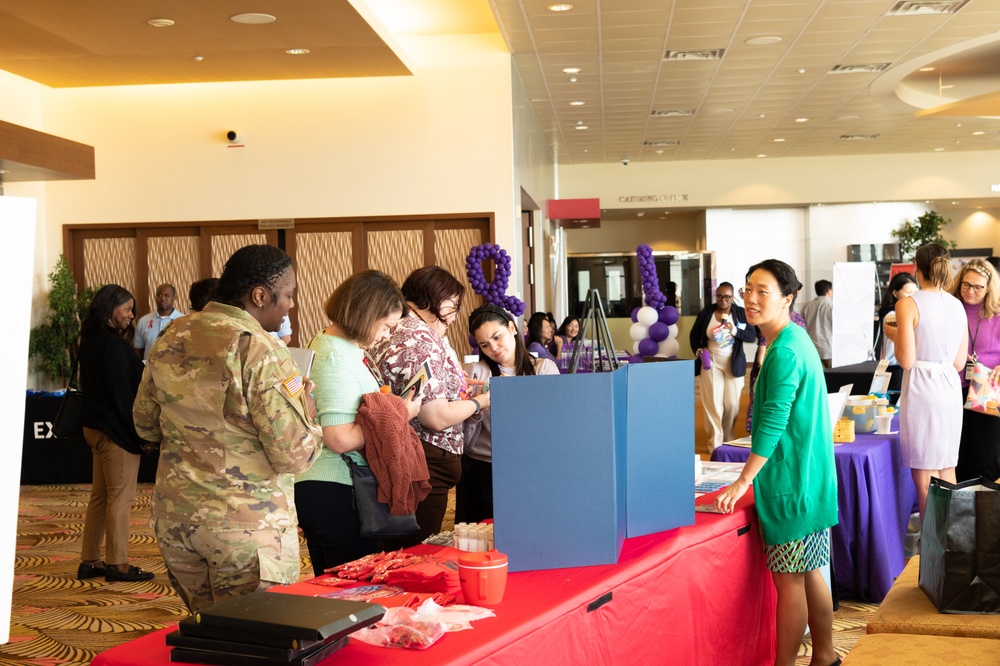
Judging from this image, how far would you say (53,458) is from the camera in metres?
8.50

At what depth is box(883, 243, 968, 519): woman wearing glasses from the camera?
4.73 m

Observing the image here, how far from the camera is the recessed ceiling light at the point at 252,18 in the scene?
23.0 ft

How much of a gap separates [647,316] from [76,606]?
7764 mm

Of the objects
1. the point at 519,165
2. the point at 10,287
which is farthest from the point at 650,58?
the point at 10,287

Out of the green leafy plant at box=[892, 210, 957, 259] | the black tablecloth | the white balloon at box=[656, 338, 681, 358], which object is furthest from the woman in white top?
the green leafy plant at box=[892, 210, 957, 259]

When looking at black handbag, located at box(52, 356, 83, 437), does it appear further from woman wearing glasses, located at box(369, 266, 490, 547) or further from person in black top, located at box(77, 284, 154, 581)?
woman wearing glasses, located at box(369, 266, 490, 547)

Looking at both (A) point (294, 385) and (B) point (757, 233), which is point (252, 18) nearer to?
(A) point (294, 385)

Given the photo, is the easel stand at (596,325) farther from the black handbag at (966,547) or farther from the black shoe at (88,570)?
the black shoe at (88,570)

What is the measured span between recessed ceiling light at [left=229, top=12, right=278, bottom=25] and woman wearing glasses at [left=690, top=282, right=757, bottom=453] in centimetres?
466

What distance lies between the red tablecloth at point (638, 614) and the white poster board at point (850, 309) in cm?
433

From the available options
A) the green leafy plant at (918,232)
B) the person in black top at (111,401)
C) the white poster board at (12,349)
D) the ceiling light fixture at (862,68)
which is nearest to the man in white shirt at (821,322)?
the ceiling light fixture at (862,68)

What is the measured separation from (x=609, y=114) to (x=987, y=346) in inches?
331

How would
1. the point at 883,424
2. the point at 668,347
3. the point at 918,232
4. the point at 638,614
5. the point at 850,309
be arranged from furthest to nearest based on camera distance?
the point at 918,232, the point at 668,347, the point at 850,309, the point at 883,424, the point at 638,614

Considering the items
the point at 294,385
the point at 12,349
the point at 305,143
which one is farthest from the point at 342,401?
the point at 305,143
